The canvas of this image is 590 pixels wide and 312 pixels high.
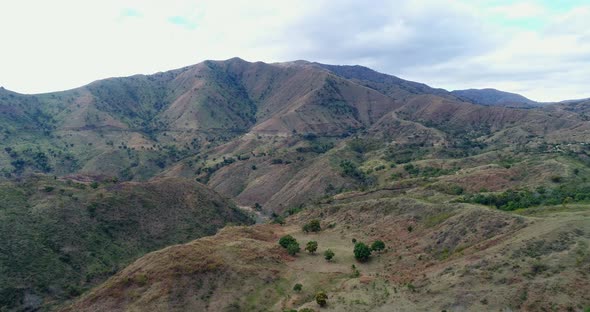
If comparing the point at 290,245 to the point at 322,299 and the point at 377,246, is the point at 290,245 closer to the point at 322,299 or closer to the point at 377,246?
the point at 377,246

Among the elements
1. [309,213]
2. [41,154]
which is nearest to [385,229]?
[309,213]

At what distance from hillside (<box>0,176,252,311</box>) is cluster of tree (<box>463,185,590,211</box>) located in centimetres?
5983

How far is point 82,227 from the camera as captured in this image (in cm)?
8119

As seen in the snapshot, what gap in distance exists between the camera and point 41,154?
542 feet

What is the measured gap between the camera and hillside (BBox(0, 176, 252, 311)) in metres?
66.0

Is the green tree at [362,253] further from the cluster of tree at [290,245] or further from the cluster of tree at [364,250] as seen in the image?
the cluster of tree at [290,245]

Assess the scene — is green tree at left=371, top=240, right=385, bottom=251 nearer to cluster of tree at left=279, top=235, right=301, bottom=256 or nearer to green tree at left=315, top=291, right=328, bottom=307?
cluster of tree at left=279, top=235, right=301, bottom=256

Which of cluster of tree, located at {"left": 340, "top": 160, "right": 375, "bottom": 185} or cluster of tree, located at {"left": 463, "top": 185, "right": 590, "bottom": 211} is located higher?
cluster of tree, located at {"left": 463, "top": 185, "right": 590, "bottom": 211}

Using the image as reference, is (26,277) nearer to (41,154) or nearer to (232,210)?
(232,210)

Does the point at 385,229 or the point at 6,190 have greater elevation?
the point at 6,190

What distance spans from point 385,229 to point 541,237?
26935 mm

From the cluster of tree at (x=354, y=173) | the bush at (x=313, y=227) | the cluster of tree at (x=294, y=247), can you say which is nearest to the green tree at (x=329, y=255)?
the cluster of tree at (x=294, y=247)

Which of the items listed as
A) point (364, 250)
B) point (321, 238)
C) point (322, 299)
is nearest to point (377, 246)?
point (364, 250)

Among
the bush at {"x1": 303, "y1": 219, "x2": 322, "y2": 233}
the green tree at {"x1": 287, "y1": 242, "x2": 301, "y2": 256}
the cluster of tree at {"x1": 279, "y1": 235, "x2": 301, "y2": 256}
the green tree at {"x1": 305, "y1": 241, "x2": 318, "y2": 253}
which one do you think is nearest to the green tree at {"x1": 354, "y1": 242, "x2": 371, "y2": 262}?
the green tree at {"x1": 305, "y1": 241, "x2": 318, "y2": 253}
